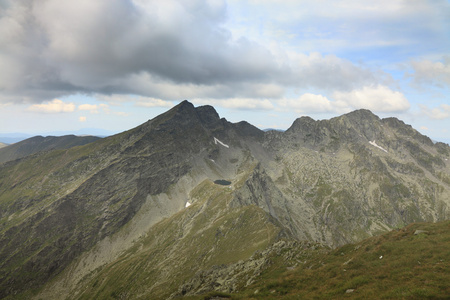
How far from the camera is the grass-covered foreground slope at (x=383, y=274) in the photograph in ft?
89.0

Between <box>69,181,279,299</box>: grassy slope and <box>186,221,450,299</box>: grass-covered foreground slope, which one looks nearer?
<box>186,221,450,299</box>: grass-covered foreground slope

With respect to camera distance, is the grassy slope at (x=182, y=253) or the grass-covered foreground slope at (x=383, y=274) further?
the grassy slope at (x=182, y=253)

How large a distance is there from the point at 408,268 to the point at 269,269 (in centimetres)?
2928

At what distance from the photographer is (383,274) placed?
3278 centimetres

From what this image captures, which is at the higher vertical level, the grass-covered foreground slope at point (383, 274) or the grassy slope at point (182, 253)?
the grass-covered foreground slope at point (383, 274)

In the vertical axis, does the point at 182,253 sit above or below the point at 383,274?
below

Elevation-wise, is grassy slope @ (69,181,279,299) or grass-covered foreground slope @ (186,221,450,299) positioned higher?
grass-covered foreground slope @ (186,221,450,299)

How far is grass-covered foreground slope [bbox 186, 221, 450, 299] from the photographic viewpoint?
27.1m

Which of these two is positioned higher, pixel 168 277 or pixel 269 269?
pixel 269 269

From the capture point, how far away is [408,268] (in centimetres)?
3319

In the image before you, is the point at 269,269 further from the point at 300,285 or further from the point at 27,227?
the point at 27,227

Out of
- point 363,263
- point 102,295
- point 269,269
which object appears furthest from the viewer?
point 102,295

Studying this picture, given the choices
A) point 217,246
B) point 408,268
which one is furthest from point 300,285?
point 217,246

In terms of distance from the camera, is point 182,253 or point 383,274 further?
point 182,253
